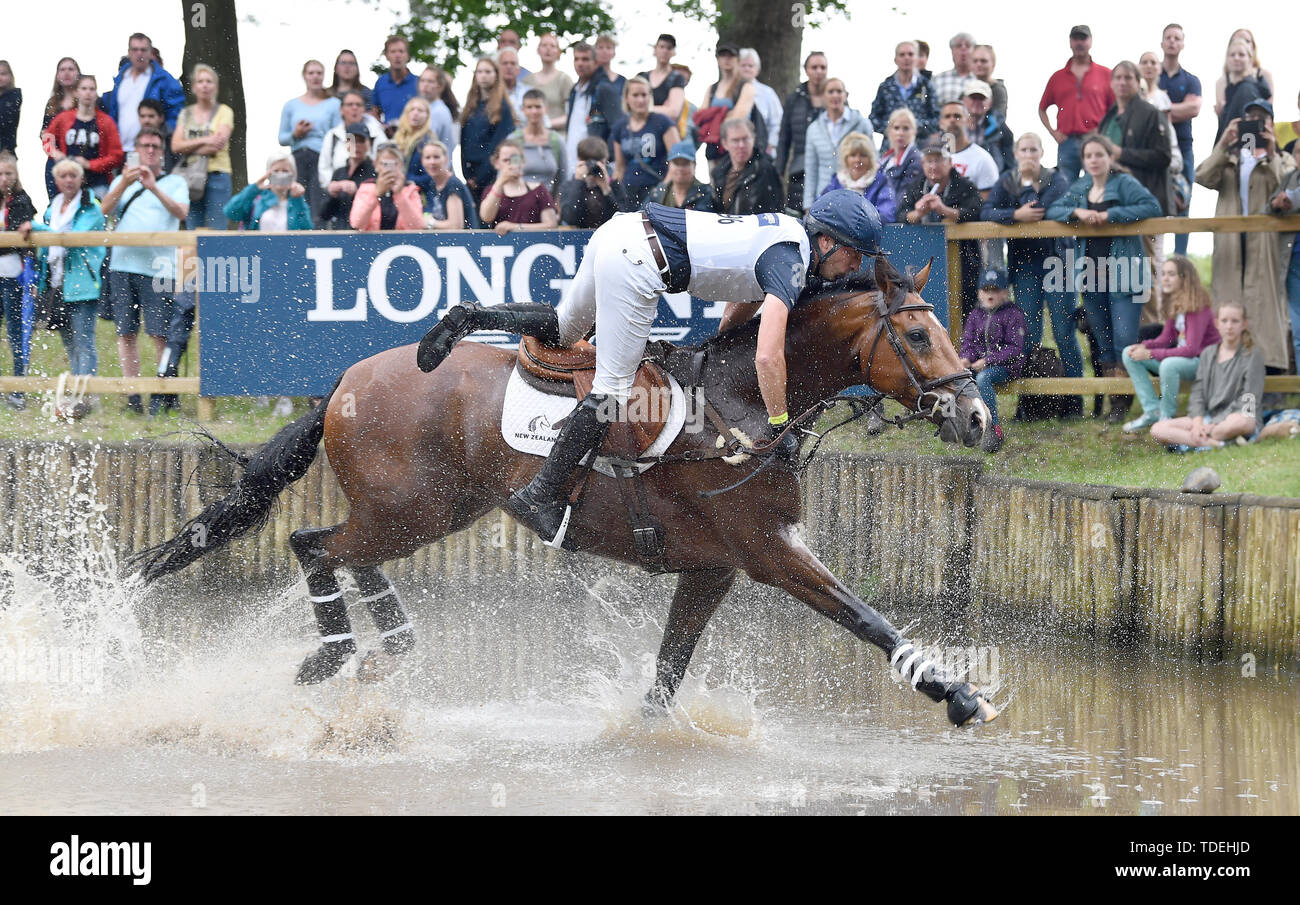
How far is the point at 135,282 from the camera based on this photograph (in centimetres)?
1130

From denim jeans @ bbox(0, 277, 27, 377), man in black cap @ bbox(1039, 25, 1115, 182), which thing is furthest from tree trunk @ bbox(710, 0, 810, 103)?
denim jeans @ bbox(0, 277, 27, 377)

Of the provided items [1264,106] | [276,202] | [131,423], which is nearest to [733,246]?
[1264,106]

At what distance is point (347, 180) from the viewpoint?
11.6 metres

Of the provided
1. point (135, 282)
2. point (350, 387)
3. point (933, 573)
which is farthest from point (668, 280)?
point (135, 282)

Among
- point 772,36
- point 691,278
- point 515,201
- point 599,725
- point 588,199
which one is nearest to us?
point 691,278

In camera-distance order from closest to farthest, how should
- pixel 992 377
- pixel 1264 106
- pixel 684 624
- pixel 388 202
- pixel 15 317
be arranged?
1. pixel 684 624
2. pixel 992 377
3. pixel 1264 106
4. pixel 388 202
5. pixel 15 317

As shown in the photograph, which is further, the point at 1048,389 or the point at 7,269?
the point at 7,269

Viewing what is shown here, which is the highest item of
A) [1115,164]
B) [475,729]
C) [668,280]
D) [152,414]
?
[1115,164]

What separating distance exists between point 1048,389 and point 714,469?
437 cm

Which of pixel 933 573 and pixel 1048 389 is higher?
pixel 1048 389

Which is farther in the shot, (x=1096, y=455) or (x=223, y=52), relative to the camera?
(x=223, y=52)

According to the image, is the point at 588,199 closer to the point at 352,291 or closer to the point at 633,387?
the point at 352,291

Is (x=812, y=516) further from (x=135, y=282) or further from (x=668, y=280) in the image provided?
(x=135, y=282)

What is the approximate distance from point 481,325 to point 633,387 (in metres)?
0.77
